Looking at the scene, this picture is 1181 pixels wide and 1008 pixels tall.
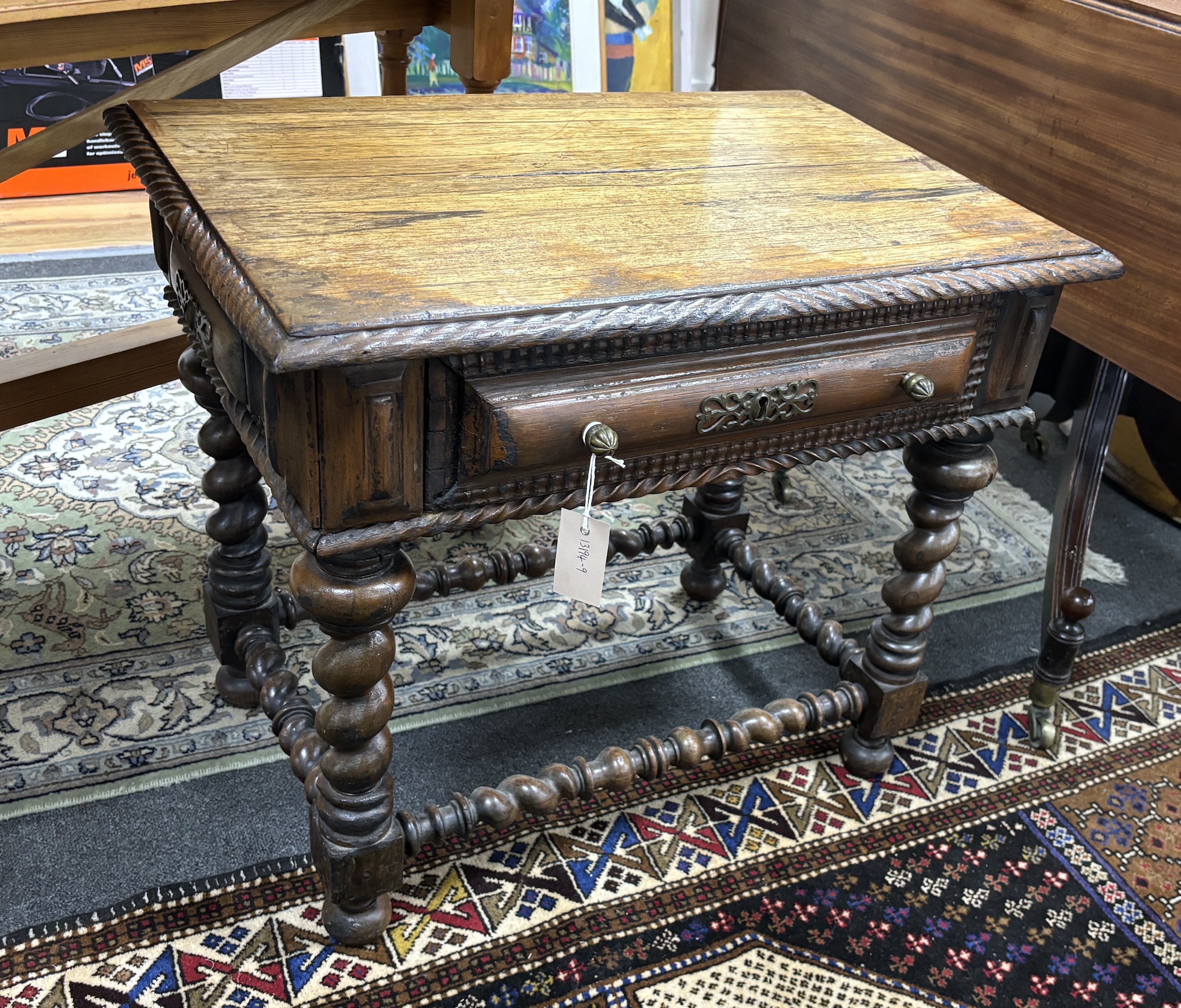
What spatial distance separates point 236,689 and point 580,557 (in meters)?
0.72

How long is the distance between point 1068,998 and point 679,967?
1.43 ft

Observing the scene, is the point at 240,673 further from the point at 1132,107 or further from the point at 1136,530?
the point at 1136,530

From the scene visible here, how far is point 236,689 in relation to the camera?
5.07 ft

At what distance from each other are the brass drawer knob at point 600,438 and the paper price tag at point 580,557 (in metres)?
0.09

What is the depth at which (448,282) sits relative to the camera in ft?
3.03

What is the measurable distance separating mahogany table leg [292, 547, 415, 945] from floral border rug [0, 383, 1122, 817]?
32 cm

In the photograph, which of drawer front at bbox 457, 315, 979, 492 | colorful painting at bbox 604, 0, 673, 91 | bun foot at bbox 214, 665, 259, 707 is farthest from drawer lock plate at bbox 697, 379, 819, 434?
colorful painting at bbox 604, 0, 673, 91

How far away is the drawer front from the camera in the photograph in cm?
96

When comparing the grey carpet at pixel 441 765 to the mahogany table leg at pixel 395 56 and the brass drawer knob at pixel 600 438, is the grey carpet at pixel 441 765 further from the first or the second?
the mahogany table leg at pixel 395 56

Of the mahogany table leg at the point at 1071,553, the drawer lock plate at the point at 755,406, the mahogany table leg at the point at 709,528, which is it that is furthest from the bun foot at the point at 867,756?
the drawer lock plate at the point at 755,406

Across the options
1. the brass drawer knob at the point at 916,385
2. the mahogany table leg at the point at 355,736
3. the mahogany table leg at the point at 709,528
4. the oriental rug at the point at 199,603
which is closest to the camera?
the mahogany table leg at the point at 355,736

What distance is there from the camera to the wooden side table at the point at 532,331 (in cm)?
92

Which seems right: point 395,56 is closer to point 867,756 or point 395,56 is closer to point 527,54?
point 527,54

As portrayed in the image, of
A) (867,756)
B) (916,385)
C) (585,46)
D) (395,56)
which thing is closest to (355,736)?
(916,385)
